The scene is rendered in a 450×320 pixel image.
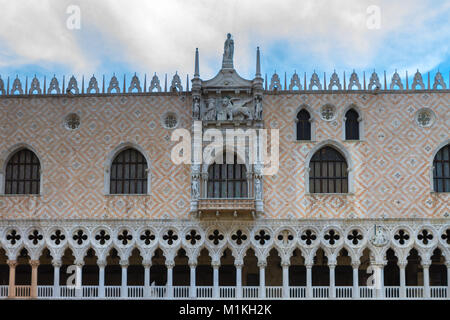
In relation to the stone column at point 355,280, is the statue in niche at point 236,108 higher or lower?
higher

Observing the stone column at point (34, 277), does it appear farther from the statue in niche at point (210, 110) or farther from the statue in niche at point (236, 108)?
the statue in niche at point (236, 108)

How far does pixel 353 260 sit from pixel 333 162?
147 inches

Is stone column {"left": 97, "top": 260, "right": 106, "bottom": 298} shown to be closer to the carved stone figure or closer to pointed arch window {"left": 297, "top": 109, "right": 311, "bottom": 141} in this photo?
pointed arch window {"left": 297, "top": 109, "right": 311, "bottom": 141}

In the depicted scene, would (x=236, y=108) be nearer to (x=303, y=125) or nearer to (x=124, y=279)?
(x=303, y=125)

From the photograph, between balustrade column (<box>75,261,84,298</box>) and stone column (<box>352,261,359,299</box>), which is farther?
balustrade column (<box>75,261,84,298</box>)

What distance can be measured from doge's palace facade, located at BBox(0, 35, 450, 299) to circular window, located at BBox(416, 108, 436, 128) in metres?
0.05

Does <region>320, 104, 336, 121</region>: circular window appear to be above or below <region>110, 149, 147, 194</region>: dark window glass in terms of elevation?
above

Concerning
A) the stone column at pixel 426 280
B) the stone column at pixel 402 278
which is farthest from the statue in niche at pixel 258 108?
the stone column at pixel 426 280

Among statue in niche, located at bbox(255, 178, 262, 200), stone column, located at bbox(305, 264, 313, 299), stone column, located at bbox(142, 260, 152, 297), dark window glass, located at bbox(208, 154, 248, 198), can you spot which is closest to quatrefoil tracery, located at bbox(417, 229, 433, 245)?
stone column, located at bbox(305, 264, 313, 299)

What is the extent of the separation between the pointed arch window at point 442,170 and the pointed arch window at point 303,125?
4.80 m

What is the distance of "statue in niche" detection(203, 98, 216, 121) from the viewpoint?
31.2 m

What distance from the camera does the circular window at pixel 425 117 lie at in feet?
102

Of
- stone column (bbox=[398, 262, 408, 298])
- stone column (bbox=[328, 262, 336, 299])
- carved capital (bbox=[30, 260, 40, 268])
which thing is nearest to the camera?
stone column (bbox=[398, 262, 408, 298])

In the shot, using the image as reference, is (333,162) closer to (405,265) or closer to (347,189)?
(347,189)
